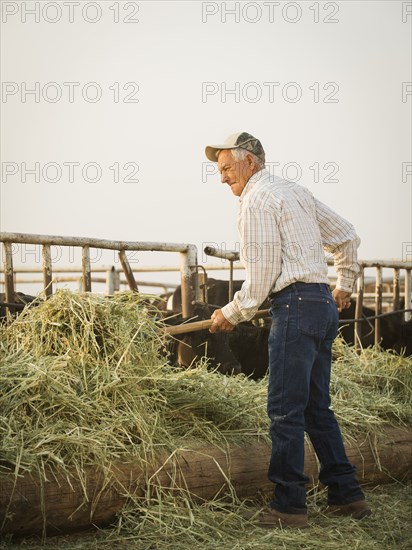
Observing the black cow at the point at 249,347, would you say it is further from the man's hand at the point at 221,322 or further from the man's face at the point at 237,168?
the man's face at the point at 237,168

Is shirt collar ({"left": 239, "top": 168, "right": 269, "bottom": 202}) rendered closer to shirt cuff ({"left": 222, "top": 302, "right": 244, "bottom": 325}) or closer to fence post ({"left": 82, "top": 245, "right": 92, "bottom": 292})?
shirt cuff ({"left": 222, "top": 302, "right": 244, "bottom": 325})

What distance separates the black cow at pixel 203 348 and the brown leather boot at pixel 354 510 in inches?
85.7

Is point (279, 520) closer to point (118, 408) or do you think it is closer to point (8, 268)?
point (118, 408)

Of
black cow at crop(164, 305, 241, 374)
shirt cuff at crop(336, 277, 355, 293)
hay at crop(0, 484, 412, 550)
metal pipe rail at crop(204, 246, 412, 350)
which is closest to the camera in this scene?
hay at crop(0, 484, 412, 550)

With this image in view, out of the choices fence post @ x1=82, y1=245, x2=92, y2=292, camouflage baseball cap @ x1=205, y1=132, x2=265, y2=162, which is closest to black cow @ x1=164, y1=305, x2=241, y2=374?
fence post @ x1=82, y1=245, x2=92, y2=292

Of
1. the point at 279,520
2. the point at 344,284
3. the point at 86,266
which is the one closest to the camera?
the point at 279,520

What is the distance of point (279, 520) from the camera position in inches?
142

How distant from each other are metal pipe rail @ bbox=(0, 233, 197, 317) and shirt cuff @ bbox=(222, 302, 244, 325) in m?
1.14

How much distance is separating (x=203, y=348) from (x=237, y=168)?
2539 mm

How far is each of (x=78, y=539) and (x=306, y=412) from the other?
130cm

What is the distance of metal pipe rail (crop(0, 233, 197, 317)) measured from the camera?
516cm

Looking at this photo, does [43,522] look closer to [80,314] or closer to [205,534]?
[205,534]

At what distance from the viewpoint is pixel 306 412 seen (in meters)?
3.96

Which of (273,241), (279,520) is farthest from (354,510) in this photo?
(273,241)
